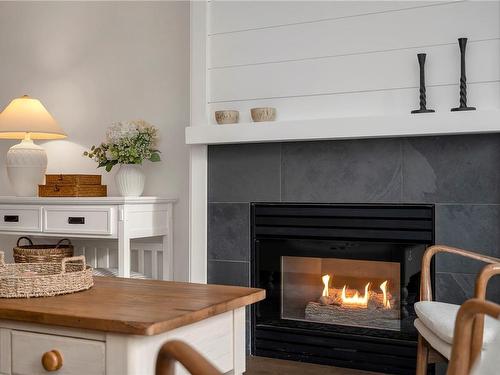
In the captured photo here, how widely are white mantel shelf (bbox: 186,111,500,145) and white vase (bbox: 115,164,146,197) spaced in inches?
20.7

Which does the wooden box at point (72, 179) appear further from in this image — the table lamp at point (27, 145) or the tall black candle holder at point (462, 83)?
the tall black candle holder at point (462, 83)

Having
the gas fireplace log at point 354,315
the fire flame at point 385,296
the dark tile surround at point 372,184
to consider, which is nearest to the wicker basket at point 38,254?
the dark tile surround at point 372,184

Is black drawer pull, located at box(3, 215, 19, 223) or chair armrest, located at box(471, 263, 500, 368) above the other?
black drawer pull, located at box(3, 215, 19, 223)

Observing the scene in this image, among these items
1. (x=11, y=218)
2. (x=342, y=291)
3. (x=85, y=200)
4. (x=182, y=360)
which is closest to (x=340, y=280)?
(x=342, y=291)

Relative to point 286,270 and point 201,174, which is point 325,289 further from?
point 201,174

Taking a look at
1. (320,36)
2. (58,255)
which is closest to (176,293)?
(320,36)

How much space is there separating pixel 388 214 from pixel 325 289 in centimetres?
54

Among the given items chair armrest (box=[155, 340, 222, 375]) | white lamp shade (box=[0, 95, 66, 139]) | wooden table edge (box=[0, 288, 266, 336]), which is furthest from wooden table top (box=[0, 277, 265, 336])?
white lamp shade (box=[0, 95, 66, 139])

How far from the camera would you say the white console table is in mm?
3527

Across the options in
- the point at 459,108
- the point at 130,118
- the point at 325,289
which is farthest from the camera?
the point at 130,118

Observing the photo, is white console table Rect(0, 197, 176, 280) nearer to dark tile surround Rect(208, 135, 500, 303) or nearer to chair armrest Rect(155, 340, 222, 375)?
dark tile surround Rect(208, 135, 500, 303)

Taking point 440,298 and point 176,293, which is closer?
point 176,293

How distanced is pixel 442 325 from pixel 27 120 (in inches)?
111

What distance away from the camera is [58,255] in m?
3.76
